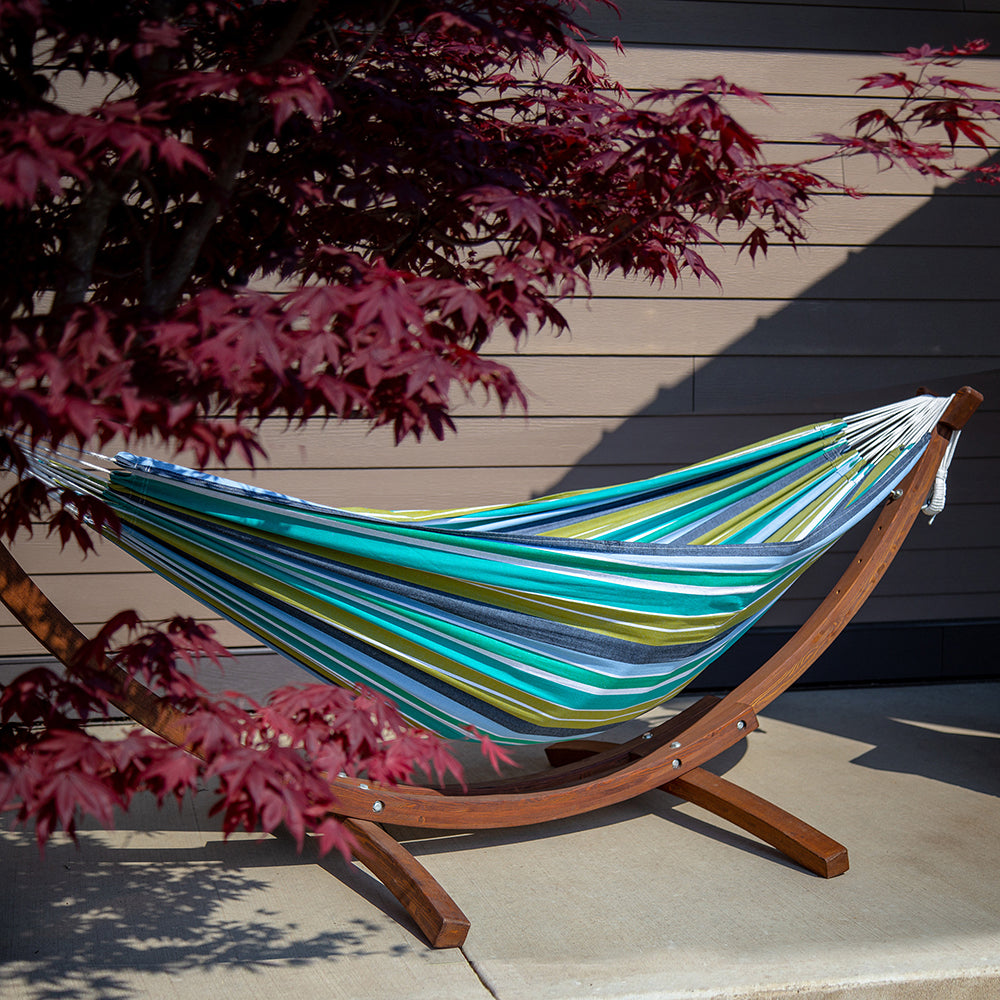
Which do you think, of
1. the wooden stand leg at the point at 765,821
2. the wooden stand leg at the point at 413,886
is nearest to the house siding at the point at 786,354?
the wooden stand leg at the point at 765,821

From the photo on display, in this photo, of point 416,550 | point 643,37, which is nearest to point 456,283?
point 416,550

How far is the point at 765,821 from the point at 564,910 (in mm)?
508

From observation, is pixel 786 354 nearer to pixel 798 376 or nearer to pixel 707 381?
pixel 798 376

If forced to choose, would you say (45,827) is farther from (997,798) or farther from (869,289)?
(869,289)

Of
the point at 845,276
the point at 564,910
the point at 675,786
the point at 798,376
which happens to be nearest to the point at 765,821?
the point at 675,786

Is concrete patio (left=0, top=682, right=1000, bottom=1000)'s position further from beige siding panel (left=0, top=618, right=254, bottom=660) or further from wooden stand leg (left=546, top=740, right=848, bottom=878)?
beige siding panel (left=0, top=618, right=254, bottom=660)

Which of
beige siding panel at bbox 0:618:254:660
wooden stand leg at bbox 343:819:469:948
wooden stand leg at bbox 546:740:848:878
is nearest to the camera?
wooden stand leg at bbox 343:819:469:948

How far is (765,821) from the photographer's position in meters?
2.16

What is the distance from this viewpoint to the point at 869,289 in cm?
346

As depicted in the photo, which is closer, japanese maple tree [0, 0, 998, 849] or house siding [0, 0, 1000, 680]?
A: japanese maple tree [0, 0, 998, 849]

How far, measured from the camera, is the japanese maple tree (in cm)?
113

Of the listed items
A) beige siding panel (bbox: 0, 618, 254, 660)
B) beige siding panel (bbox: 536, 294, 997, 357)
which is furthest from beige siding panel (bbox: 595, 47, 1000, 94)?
beige siding panel (bbox: 0, 618, 254, 660)

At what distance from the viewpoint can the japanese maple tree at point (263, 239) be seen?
1130 mm

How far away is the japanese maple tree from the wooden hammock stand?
13.6 inches
